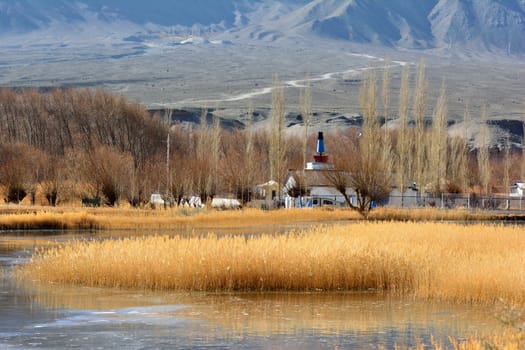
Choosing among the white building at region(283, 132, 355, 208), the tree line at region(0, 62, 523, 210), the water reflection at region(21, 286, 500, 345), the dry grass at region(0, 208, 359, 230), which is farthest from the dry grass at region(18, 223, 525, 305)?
the white building at region(283, 132, 355, 208)

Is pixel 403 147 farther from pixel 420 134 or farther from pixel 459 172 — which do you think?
pixel 459 172

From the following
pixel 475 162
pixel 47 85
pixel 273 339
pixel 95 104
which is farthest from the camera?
pixel 47 85

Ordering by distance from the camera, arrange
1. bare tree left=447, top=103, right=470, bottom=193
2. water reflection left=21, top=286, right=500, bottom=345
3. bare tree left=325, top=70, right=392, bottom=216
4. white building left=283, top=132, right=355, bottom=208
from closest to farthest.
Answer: water reflection left=21, top=286, right=500, bottom=345 → bare tree left=325, top=70, right=392, bottom=216 → white building left=283, top=132, right=355, bottom=208 → bare tree left=447, top=103, right=470, bottom=193

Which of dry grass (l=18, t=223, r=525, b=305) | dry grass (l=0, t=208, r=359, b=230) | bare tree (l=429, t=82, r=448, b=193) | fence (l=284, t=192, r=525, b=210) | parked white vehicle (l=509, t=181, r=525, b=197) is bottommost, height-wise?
dry grass (l=18, t=223, r=525, b=305)

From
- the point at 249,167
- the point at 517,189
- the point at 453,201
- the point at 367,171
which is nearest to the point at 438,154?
the point at 453,201

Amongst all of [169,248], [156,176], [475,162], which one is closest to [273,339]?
[169,248]

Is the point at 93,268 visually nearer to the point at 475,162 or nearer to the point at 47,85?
the point at 475,162

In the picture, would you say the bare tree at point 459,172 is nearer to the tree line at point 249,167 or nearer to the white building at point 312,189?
the tree line at point 249,167

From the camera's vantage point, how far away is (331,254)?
24172mm

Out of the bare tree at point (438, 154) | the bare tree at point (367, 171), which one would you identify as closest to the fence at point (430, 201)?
the bare tree at point (438, 154)

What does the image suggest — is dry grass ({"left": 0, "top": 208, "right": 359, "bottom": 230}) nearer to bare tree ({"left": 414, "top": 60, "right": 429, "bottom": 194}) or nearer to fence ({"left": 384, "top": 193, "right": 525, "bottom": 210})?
fence ({"left": 384, "top": 193, "right": 525, "bottom": 210})

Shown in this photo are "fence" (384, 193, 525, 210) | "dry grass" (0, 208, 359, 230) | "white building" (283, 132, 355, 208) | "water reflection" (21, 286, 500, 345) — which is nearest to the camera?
"water reflection" (21, 286, 500, 345)

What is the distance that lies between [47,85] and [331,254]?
16073 cm

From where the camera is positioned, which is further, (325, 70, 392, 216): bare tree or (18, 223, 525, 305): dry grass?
(325, 70, 392, 216): bare tree
